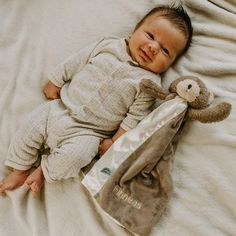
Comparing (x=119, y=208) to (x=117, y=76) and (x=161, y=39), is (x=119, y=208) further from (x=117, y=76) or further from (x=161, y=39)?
(x=161, y=39)

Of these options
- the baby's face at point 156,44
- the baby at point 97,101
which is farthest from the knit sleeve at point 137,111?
the baby's face at point 156,44

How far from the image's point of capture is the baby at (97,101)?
104cm

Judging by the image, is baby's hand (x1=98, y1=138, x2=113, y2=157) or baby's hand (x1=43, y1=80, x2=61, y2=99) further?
baby's hand (x1=43, y1=80, x2=61, y2=99)

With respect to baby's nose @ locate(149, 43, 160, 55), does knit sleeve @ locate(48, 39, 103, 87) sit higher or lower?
lower

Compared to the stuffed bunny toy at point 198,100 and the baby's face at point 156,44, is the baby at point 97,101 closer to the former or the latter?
the baby's face at point 156,44

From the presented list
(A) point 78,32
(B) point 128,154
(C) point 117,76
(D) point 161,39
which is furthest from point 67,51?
(B) point 128,154

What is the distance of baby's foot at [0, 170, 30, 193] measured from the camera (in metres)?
1.03

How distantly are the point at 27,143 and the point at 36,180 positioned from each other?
0.35 ft

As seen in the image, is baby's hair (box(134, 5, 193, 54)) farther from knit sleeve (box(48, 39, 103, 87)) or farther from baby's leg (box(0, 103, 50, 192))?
baby's leg (box(0, 103, 50, 192))

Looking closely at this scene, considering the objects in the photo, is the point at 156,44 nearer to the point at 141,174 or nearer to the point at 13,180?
the point at 141,174

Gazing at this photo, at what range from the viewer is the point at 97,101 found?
1085 mm

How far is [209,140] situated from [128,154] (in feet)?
0.73

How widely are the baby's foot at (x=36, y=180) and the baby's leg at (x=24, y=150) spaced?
0.11ft

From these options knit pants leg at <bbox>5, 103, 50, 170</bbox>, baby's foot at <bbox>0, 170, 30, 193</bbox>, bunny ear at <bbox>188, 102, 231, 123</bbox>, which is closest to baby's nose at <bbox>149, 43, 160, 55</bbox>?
bunny ear at <bbox>188, 102, 231, 123</bbox>
